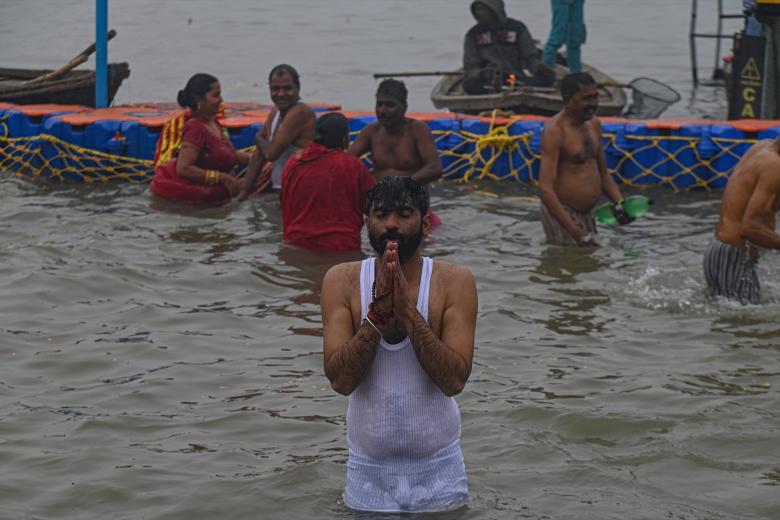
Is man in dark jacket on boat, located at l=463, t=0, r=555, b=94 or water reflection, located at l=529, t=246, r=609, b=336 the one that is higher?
man in dark jacket on boat, located at l=463, t=0, r=555, b=94

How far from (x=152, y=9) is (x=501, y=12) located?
66.7 ft

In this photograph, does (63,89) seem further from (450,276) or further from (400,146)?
(450,276)

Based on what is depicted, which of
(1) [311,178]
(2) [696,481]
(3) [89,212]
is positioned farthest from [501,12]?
(2) [696,481]

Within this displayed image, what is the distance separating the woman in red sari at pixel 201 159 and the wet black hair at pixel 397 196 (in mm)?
6152

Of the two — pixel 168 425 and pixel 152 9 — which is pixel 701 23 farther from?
pixel 168 425

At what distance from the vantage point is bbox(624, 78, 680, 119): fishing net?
14.8 meters

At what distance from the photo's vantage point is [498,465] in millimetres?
5668

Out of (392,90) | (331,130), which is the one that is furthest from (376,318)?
(392,90)

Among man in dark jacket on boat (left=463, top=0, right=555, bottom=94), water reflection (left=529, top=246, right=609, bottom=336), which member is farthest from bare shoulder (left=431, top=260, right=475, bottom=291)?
man in dark jacket on boat (left=463, top=0, right=555, bottom=94)

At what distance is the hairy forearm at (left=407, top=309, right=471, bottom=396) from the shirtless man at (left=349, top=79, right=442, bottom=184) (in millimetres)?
5090

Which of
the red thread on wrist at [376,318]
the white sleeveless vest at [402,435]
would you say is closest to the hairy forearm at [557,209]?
the white sleeveless vest at [402,435]

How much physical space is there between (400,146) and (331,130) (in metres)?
0.90

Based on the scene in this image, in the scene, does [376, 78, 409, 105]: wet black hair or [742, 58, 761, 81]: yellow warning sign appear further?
[742, 58, 761, 81]: yellow warning sign

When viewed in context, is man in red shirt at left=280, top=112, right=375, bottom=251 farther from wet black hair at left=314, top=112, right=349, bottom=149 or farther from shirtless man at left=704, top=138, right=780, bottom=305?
shirtless man at left=704, top=138, right=780, bottom=305
